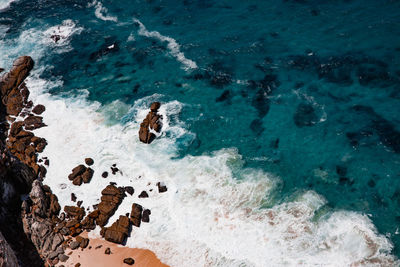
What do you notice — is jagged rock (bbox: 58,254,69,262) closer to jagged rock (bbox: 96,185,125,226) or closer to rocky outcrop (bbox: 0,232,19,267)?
rocky outcrop (bbox: 0,232,19,267)

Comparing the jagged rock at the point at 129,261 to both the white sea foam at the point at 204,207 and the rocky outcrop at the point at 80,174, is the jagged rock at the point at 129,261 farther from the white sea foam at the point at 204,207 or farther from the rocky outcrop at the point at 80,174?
the rocky outcrop at the point at 80,174

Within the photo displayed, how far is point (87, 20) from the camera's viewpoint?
4250 cm

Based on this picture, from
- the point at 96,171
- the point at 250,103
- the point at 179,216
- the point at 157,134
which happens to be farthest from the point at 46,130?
the point at 250,103

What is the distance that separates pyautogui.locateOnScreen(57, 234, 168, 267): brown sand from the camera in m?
20.1

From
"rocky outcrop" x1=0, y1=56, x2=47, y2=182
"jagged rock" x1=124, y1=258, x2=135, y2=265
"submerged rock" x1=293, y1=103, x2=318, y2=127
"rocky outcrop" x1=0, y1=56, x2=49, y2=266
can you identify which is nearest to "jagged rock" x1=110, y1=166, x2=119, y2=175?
"rocky outcrop" x1=0, y1=56, x2=49, y2=266

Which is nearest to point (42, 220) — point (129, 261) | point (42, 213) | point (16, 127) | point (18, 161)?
point (42, 213)

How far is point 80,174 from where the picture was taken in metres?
25.2

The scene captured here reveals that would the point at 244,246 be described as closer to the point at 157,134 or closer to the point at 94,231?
the point at 94,231

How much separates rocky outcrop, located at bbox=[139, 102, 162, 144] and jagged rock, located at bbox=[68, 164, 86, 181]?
5.12m

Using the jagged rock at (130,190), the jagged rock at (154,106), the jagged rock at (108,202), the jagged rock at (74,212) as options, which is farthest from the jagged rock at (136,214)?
the jagged rock at (154,106)

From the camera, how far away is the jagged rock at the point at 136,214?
21981 millimetres

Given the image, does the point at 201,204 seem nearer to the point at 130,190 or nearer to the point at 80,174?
the point at 130,190

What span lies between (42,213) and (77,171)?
13.3 ft

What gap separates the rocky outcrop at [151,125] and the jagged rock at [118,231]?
291 inches
